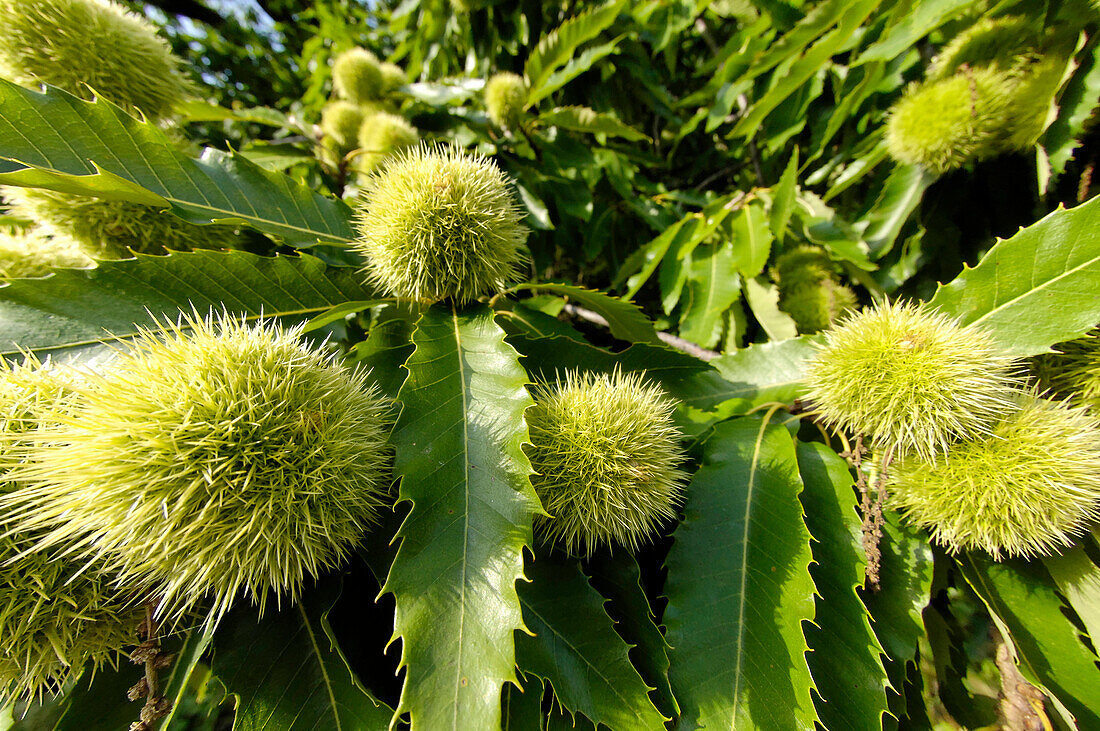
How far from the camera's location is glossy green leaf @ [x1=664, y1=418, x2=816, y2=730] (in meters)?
0.80

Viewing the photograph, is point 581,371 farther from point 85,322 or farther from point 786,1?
point 786,1

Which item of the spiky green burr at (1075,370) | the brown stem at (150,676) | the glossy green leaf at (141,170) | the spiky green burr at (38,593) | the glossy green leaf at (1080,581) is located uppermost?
the spiky green burr at (1075,370)

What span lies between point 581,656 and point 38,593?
0.86m

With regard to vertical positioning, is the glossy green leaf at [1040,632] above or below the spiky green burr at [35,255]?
below

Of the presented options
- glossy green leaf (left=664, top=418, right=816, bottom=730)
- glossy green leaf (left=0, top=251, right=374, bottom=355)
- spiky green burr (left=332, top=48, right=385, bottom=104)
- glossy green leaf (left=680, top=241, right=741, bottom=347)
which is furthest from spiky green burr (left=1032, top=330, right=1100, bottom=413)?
spiky green burr (left=332, top=48, right=385, bottom=104)

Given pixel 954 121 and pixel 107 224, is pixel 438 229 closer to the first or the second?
pixel 107 224

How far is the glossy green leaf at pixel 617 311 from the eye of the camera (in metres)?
1.14

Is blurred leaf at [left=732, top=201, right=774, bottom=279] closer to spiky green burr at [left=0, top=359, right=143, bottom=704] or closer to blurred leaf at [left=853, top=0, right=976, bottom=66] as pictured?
blurred leaf at [left=853, top=0, right=976, bottom=66]

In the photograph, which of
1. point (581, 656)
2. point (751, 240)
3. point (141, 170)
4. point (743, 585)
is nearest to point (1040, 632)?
point (743, 585)

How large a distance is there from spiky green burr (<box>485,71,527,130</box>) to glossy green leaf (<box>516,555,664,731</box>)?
1.90 m

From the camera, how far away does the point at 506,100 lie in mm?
1937

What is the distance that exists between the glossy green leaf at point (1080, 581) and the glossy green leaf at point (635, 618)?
901 millimetres

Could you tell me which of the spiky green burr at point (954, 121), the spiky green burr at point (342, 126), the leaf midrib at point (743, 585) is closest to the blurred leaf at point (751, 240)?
the spiky green burr at point (954, 121)

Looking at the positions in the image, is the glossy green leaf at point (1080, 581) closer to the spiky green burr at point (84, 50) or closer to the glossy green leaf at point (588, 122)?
the glossy green leaf at point (588, 122)
